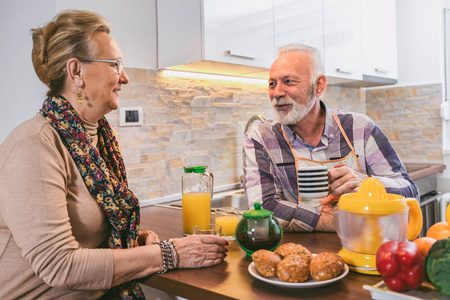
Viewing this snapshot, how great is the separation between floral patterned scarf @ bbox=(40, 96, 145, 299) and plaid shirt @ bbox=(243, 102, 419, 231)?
51 cm

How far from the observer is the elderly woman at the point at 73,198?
0.97 m

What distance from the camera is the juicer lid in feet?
2.90

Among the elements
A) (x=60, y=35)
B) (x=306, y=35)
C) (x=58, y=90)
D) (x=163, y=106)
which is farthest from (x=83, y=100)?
(x=306, y=35)

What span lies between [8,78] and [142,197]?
2.90ft

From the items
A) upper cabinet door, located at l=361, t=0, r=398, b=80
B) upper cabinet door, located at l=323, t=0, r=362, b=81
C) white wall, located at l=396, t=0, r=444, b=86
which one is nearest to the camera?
upper cabinet door, located at l=323, t=0, r=362, b=81

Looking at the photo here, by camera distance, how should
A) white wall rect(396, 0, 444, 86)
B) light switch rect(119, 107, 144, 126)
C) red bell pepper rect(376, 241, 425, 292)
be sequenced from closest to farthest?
1. red bell pepper rect(376, 241, 425, 292)
2. light switch rect(119, 107, 144, 126)
3. white wall rect(396, 0, 444, 86)

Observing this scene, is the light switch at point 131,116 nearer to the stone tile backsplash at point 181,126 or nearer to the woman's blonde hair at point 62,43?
the stone tile backsplash at point 181,126

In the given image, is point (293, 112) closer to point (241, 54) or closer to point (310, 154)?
point (310, 154)

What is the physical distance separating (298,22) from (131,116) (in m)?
1.13

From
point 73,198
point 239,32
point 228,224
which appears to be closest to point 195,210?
point 228,224

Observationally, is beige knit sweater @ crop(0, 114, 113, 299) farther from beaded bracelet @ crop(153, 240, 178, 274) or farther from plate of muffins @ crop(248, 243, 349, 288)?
plate of muffins @ crop(248, 243, 349, 288)

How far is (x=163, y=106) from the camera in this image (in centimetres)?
213

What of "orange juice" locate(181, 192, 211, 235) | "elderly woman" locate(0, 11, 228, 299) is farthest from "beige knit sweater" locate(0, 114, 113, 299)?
"orange juice" locate(181, 192, 211, 235)

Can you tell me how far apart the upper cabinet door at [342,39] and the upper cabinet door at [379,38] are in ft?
0.34
